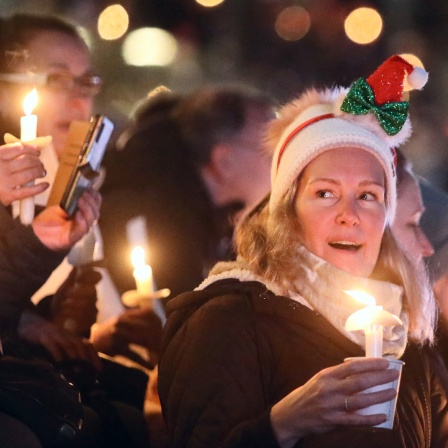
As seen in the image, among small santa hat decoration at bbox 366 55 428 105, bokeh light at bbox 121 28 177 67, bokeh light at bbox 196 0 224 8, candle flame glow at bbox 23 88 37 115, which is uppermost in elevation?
bokeh light at bbox 196 0 224 8

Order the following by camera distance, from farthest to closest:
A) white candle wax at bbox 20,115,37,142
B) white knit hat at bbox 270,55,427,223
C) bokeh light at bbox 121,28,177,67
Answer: bokeh light at bbox 121,28,177,67 < white candle wax at bbox 20,115,37,142 < white knit hat at bbox 270,55,427,223

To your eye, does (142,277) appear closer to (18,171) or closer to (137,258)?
(137,258)

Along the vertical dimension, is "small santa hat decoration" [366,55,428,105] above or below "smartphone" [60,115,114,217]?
above

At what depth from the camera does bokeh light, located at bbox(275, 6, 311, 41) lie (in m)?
4.87

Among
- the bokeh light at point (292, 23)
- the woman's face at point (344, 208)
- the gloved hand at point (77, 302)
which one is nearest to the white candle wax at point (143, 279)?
the gloved hand at point (77, 302)

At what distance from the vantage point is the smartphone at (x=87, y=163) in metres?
3.06

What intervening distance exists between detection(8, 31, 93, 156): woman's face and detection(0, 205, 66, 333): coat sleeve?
1.98 feet

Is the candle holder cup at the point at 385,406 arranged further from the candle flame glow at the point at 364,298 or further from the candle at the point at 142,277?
the candle at the point at 142,277

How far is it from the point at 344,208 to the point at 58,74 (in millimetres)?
1397

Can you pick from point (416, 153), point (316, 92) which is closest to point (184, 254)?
point (316, 92)

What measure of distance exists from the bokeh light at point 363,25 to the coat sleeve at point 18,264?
262cm

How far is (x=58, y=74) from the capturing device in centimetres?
352

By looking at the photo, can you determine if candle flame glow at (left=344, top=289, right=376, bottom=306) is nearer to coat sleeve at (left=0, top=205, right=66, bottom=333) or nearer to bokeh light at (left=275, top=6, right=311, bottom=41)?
coat sleeve at (left=0, top=205, right=66, bottom=333)

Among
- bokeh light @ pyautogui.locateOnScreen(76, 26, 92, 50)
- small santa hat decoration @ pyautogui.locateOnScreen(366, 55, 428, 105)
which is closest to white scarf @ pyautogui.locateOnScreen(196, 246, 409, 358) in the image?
small santa hat decoration @ pyautogui.locateOnScreen(366, 55, 428, 105)
